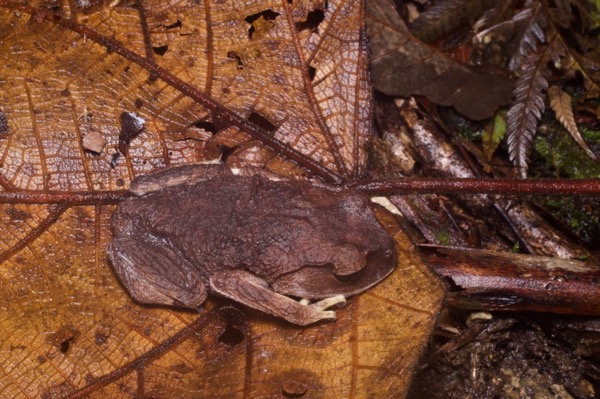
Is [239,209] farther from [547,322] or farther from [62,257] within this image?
[547,322]

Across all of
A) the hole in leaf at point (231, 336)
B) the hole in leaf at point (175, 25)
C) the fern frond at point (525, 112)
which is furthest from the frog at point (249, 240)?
the fern frond at point (525, 112)

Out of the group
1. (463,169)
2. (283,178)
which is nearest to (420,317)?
(283,178)

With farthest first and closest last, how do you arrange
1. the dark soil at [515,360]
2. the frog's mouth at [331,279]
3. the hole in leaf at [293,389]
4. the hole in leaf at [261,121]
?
1. the dark soil at [515,360]
2. the hole in leaf at [261,121]
3. the frog's mouth at [331,279]
4. the hole in leaf at [293,389]

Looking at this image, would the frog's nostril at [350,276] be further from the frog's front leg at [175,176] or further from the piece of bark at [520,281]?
the frog's front leg at [175,176]

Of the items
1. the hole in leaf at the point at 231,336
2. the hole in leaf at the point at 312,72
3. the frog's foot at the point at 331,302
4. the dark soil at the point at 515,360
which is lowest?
the dark soil at the point at 515,360

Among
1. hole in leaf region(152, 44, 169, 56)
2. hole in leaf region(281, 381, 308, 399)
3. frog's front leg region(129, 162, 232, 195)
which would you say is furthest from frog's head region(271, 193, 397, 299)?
hole in leaf region(152, 44, 169, 56)

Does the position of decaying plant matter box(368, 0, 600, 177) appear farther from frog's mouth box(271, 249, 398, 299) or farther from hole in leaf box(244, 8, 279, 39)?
frog's mouth box(271, 249, 398, 299)

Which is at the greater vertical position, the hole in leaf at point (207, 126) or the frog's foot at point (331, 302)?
the hole in leaf at point (207, 126)

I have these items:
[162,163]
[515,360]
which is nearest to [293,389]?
[162,163]
